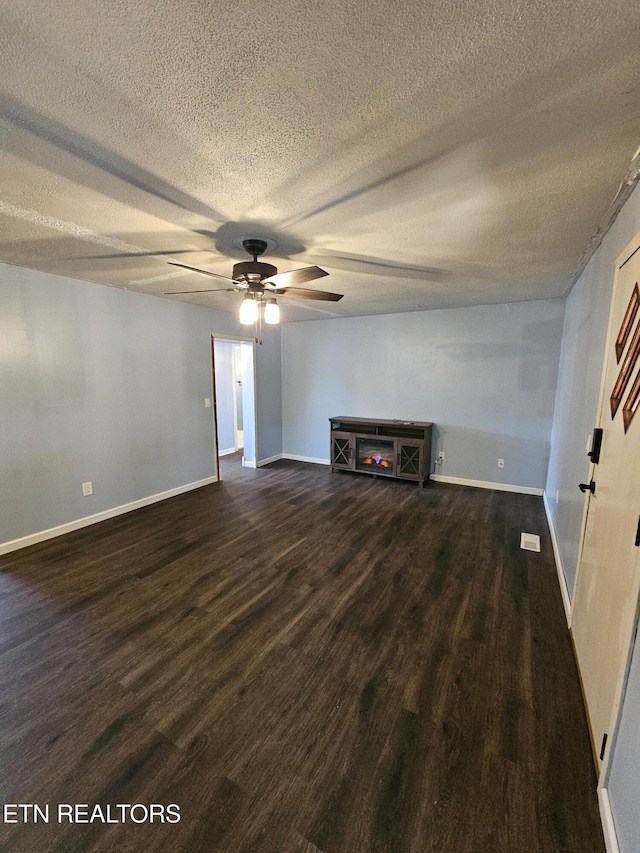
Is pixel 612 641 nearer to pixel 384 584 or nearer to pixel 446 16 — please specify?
pixel 384 584

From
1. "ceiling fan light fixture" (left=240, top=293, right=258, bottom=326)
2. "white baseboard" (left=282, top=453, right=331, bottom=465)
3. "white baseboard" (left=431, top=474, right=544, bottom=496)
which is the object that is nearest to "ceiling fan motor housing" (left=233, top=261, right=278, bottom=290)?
"ceiling fan light fixture" (left=240, top=293, right=258, bottom=326)

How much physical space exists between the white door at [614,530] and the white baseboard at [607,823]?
11cm

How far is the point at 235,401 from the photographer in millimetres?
6547

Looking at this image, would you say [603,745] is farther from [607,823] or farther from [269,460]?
[269,460]

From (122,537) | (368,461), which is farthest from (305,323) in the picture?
(122,537)

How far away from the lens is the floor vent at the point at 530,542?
304 cm

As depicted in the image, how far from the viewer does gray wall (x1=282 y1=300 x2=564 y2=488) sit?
13.8 ft

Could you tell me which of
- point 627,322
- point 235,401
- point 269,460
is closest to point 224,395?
point 235,401

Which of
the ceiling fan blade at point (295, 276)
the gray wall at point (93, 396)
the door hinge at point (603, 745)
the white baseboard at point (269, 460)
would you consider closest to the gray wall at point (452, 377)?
the white baseboard at point (269, 460)

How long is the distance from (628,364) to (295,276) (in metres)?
1.76

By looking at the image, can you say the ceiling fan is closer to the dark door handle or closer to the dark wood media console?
the dark door handle

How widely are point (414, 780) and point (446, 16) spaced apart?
2423mm

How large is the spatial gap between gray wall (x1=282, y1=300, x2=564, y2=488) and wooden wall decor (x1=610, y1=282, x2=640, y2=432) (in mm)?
2836

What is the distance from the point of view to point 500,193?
1.68m
